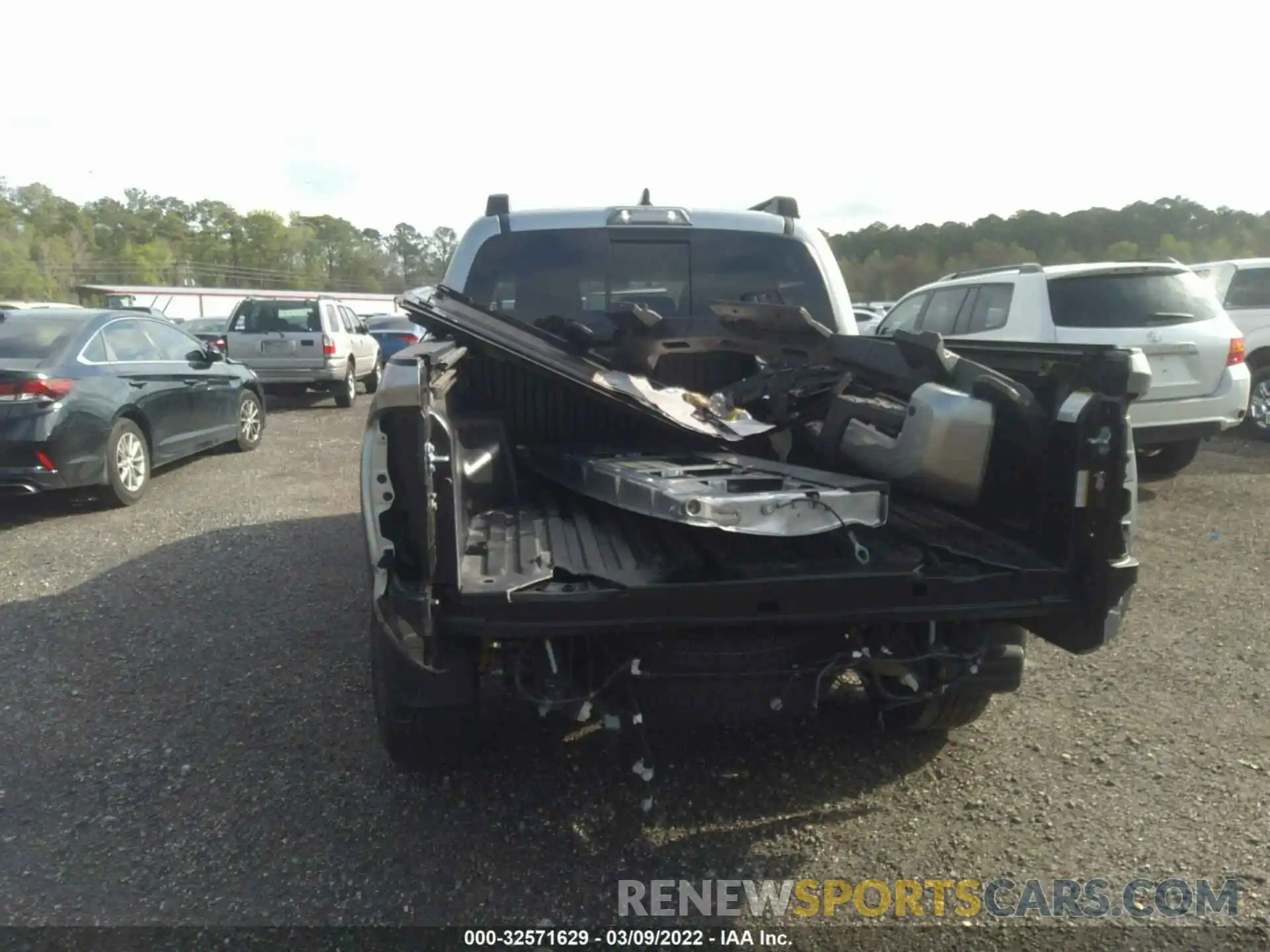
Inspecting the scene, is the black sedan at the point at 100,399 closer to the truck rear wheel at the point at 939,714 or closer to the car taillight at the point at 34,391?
the car taillight at the point at 34,391

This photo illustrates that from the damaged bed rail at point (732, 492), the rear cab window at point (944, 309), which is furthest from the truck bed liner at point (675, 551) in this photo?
the rear cab window at point (944, 309)

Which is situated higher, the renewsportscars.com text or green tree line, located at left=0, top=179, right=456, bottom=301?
green tree line, located at left=0, top=179, right=456, bottom=301

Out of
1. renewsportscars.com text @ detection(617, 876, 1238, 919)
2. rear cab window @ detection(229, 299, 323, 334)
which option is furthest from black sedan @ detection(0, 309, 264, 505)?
renewsportscars.com text @ detection(617, 876, 1238, 919)

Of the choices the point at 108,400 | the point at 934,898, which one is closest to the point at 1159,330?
the point at 934,898

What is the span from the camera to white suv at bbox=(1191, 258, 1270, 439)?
10.0 metres

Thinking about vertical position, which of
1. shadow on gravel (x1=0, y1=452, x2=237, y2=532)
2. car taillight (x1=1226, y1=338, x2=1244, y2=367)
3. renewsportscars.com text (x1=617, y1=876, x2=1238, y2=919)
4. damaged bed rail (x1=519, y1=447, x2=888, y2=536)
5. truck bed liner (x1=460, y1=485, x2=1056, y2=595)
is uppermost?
car taillight (x1=1226, y1=338, x2=1244, y2=367)

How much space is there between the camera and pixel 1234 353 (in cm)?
722

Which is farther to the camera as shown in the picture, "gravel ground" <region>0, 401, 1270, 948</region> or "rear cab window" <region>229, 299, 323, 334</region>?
"rear cab window" <region>229, 299, 323, 334</region>

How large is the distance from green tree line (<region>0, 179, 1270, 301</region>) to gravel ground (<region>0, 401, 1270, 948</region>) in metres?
15.4

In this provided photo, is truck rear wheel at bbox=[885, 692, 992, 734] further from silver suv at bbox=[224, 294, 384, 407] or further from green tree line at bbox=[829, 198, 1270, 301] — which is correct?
green tree line at bbox=[829, 198, 1270, 301]

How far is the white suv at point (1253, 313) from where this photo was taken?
394 inches

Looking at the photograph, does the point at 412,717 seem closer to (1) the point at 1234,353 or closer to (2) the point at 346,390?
(1) the point at 1234,353

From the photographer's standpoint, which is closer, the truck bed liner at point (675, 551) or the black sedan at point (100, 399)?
the truck bed liner at point (675, 551)

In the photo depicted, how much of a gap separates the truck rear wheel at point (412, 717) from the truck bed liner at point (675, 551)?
36cm
